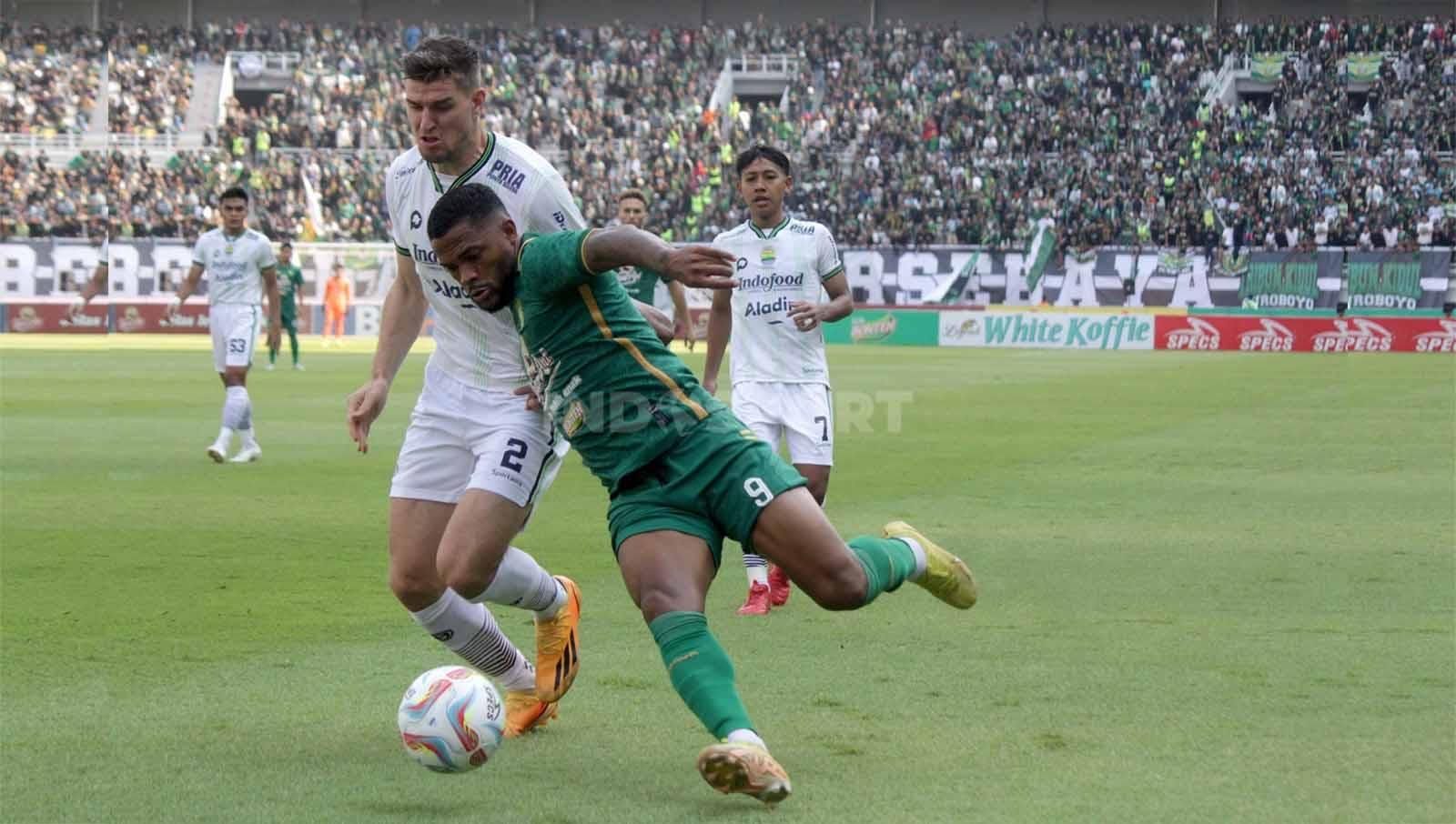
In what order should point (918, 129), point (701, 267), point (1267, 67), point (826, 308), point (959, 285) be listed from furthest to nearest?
point (1267, 67), point (918, 129), point (959, 285), point (826, 308), point (701, 267)

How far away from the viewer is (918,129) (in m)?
52.2

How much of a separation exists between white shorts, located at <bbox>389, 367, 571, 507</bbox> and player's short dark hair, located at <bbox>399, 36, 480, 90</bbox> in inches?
43.6

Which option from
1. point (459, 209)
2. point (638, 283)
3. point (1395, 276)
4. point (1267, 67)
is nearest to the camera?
point (459, 209)

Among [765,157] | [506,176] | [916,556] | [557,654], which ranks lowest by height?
[557,654]

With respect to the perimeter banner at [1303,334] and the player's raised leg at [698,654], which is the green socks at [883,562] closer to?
the player's raised leg at [698,654]

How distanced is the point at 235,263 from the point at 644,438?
1122cm

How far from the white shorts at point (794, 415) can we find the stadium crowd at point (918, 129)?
121ft

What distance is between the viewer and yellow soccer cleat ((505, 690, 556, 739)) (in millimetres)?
5832

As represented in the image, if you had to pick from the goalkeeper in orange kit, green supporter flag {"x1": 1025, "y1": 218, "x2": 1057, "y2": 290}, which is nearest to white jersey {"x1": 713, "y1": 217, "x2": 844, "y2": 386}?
the goalkeeper in orange kit

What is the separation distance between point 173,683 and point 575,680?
62.9 inches

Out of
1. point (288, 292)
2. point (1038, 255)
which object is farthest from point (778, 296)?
point (1038, 255)

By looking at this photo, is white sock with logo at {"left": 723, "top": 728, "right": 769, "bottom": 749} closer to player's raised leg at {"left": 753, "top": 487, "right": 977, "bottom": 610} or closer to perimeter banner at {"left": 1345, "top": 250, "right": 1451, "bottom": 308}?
player's raised leg at {"left": 753, "top": 487, "right": 977, "bottom": 610}

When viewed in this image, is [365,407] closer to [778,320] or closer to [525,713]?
[525,713]

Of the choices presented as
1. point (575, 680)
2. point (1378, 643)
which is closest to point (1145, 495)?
point (1378, 643)
